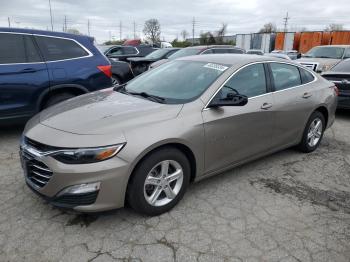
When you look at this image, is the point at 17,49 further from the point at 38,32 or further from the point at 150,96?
the point at 150,96

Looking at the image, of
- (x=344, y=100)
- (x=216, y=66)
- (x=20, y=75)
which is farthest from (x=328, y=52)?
(x=20, y=75)

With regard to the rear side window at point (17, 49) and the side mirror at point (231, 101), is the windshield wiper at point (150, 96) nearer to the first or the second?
the side mirror at point (231, 101)

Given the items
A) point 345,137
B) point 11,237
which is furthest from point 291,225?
point 345,137

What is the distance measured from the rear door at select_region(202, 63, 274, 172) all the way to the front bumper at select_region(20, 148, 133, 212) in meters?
1.06

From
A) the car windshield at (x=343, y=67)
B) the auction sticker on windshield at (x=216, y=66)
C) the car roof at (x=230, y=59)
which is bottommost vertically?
the car windshield at (x=343, y=67)

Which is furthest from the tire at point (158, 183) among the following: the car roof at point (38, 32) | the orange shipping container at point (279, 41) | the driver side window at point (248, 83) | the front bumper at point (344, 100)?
the orange shipping container at point (279, 41)

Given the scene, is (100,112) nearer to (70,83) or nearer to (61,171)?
(61,171)

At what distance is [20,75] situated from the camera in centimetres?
504

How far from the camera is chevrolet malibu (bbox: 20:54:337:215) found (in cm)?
275

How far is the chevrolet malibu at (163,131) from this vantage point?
9.03ft

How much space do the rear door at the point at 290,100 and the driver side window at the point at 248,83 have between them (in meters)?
0.23

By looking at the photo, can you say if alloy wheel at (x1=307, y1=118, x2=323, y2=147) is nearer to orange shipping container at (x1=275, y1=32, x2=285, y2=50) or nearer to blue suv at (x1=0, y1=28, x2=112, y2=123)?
blue suv at (x1=0, y1=28, x2=112, y2=123)

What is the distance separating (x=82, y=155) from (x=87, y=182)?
231mm

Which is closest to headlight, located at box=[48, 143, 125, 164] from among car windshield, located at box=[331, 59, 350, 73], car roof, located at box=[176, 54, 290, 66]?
car roof, located at box=[176, 54, 290, 66]
